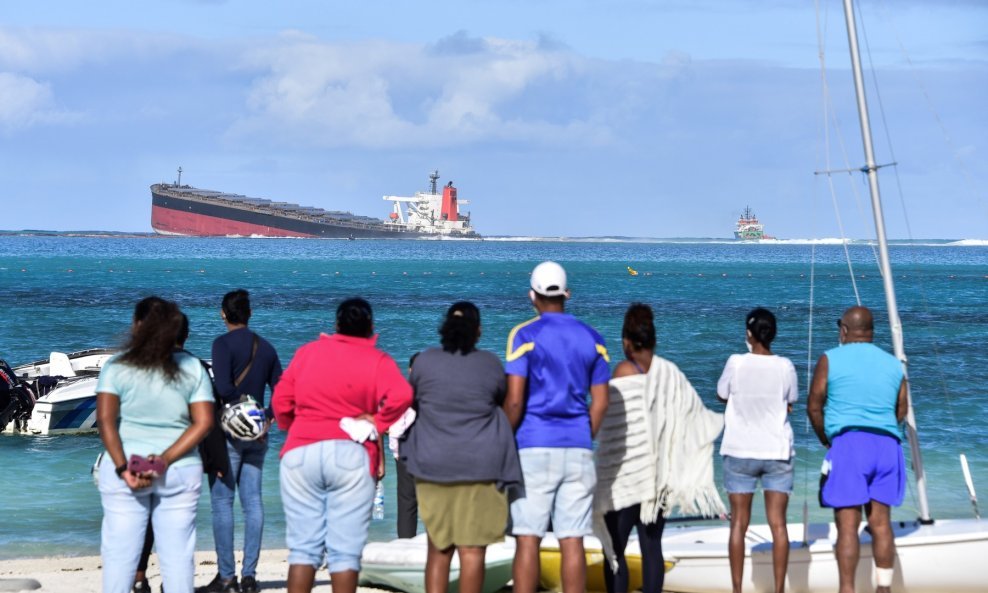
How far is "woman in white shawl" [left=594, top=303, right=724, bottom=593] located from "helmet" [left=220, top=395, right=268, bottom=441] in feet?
5.71

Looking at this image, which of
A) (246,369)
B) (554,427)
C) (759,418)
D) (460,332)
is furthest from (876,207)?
(246,369)

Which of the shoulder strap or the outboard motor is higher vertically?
the shoulder strap

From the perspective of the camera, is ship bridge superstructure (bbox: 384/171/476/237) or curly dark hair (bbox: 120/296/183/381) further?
ship bridge superstructure (bbox: 384/171/476/237)

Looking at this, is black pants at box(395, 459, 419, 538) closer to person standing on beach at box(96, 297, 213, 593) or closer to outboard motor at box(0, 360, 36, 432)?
person standing on beach at box(96, 297, 213, 593)

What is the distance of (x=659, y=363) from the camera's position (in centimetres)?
590

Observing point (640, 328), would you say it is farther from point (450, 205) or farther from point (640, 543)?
point (450, 205)

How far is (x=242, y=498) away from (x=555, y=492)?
82.8 inches

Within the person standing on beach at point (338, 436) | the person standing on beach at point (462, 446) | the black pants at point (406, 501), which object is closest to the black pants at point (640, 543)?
the person standing on beach at point (462, 446)

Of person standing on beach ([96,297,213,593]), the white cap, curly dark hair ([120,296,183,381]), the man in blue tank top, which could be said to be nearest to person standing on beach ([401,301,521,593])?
the white cap

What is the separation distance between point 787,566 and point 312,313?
35715mm

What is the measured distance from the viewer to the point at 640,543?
5949 mm

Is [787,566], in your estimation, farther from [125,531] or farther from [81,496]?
[81,496]

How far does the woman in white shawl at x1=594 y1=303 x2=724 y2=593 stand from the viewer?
5805 mm

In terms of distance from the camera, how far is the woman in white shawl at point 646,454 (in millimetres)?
5805
